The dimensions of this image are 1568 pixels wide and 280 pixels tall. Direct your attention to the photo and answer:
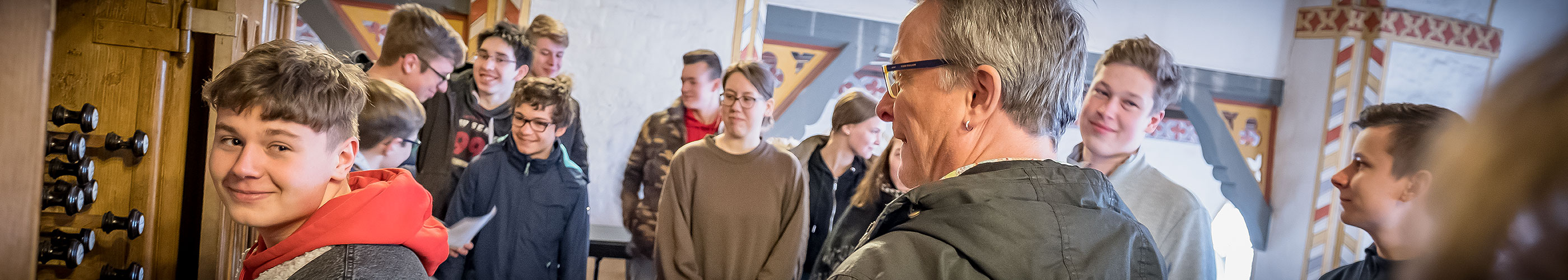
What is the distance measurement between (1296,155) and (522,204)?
5248 mm

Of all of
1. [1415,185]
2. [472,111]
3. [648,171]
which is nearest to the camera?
[1415,185]

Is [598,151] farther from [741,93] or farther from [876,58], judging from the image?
[876,58]

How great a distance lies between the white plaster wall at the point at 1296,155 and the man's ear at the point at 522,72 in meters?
5.04

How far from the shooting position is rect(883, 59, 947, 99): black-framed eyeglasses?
112cm

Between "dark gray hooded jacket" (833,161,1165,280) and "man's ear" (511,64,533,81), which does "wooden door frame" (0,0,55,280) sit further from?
"man's ear" (511,64,533,81)

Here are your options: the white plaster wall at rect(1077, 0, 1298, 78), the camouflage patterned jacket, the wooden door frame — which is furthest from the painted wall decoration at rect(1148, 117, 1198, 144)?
the wooden door frame

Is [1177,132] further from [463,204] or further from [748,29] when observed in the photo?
[463,204]

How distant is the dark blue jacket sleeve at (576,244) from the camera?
3330 mm

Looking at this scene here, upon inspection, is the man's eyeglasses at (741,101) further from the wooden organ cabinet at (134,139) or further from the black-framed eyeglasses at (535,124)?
the wooden organ cabinet at (134,139)

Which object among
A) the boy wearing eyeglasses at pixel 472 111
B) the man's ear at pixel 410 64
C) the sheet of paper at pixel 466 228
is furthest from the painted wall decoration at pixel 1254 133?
the man's ear at pixel 410 64

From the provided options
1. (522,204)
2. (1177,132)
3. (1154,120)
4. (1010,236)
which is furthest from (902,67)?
(1177,132)

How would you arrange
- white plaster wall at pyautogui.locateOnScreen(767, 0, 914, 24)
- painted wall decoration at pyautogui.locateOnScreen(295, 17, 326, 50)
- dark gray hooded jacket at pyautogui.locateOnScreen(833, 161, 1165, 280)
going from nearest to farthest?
dark gray hooded jacket at pyautogui.locateOnScreen(833, 161, 1165, 280) < painted wall decoration at pyautogui.locateOnScreen(295, 17, 326, 50) < white plaster wall at pyautogui.locateOnScreen(767, 0, 914, 24)

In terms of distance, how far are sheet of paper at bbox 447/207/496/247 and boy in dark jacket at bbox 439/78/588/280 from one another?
16mm

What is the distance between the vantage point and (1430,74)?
5551 mm
